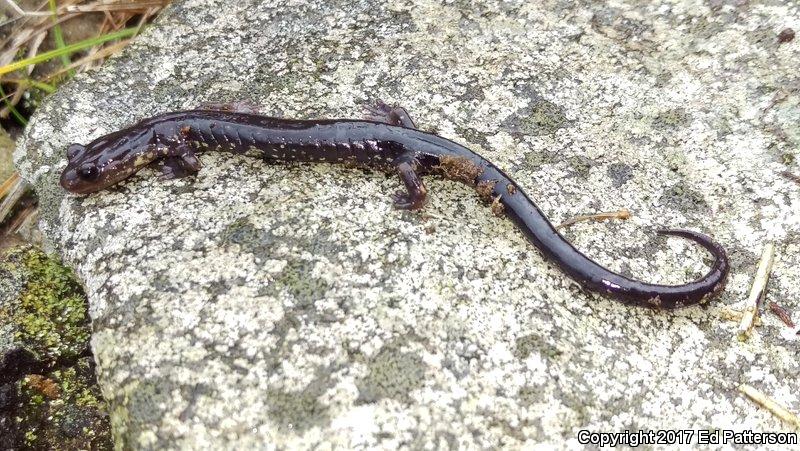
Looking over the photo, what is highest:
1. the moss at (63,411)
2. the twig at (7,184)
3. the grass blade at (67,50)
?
the grass blade at (67,50)

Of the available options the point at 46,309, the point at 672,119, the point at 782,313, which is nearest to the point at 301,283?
the point at 46,309

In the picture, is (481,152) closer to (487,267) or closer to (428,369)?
(487,267)

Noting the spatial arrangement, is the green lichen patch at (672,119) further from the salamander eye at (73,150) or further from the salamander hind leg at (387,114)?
the salamander eye at (73,150)

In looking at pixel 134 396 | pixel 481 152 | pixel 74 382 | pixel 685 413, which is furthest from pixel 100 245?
pixel 685 413

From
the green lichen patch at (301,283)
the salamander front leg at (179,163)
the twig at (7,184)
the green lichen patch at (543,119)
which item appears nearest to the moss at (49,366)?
the salamander front leg at (179,163)

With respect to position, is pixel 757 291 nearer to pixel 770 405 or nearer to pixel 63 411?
pixel 770 405

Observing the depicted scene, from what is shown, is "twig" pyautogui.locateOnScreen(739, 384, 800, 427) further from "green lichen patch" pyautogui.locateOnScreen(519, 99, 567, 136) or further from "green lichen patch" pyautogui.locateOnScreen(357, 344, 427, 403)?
"green lichen patch" pyautogui.locateOnScreen(519, 99, 567, 136)
